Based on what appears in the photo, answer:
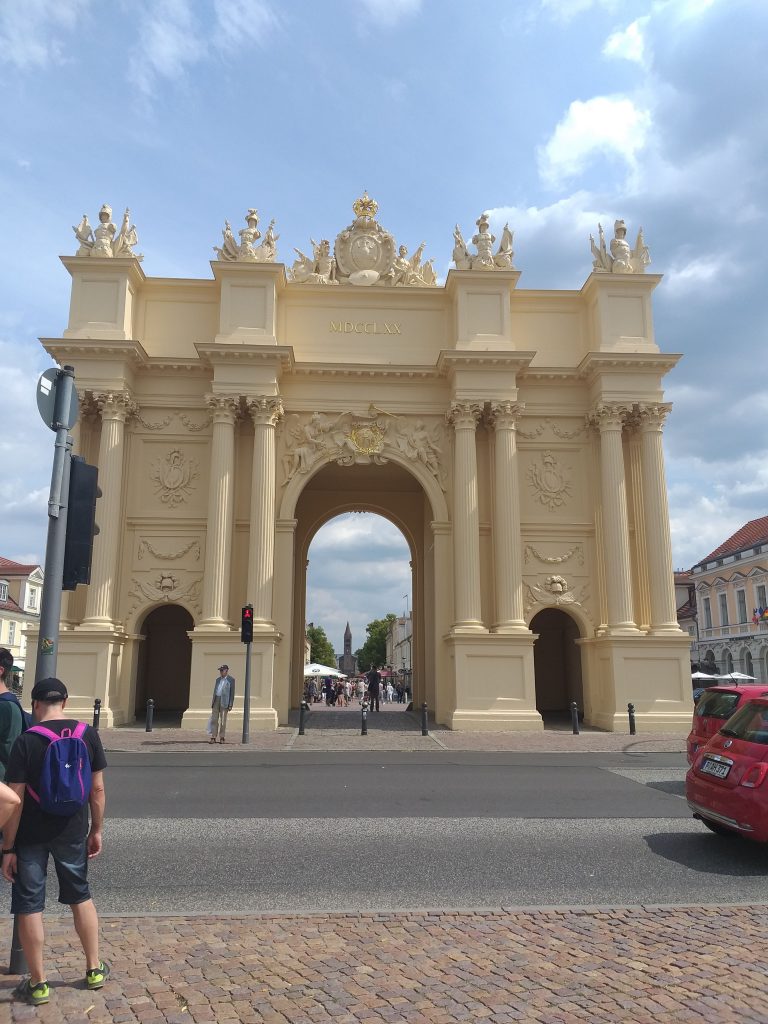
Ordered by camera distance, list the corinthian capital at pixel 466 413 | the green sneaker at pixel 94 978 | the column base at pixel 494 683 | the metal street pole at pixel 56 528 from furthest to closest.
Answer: the corinthian capital at pixel 466 413 < the column base at pixel 494 683 < the metal street pole at pixel 56 528 < the green sneaker at pixel 94 978

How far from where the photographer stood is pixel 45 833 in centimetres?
447

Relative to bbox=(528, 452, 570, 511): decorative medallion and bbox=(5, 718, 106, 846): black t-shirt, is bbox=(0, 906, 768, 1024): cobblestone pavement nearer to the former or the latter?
bbox=(5, 718, 106, 846): black t-shirt

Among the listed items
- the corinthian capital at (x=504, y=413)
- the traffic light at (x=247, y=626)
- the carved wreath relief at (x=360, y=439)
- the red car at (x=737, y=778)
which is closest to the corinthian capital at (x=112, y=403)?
the carved wreath relief at (x=360, y=439)

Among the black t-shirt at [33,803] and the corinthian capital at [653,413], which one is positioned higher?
the corinthian capital at [653,413]

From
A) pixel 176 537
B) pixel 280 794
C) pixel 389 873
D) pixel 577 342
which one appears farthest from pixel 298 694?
pixel 389 873

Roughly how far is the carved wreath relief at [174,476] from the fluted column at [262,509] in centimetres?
230

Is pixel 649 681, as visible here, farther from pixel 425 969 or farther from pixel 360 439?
pixel 425 969

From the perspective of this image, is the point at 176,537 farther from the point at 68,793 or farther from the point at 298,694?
the point at 68,793

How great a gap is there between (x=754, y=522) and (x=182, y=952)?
6063 cm

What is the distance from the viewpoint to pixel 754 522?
58.6 metres

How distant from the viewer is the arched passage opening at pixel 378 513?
29.8 meters

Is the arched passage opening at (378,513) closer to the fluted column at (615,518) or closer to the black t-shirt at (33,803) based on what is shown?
the fluted column at (615,518)

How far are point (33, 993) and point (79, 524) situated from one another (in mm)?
2969

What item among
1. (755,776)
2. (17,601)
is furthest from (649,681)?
(17,601)
